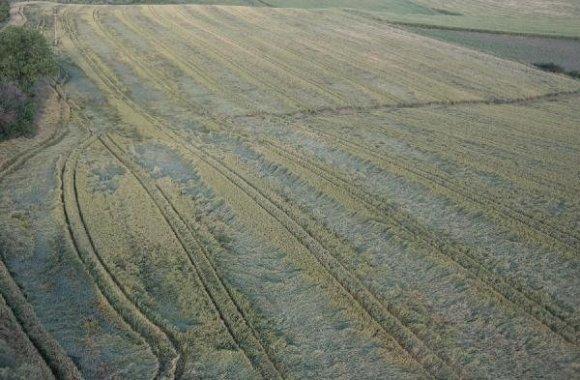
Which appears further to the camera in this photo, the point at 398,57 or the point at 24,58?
the point at 398,57

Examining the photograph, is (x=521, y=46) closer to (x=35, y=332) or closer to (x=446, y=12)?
(x=446, y=12)

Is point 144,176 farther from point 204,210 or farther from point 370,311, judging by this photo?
point 370,311

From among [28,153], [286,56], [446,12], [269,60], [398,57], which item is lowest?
[28,153]

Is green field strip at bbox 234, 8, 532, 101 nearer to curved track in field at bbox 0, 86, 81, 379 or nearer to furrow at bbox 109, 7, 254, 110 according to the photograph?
furrow at bbox 109, 7, 254, 110

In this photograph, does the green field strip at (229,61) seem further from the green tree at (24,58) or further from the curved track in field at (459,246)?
the green tree at (24,58)

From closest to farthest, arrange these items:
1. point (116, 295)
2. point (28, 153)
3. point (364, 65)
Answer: point (116, 295)
point (28, 153)
point (364, 65)

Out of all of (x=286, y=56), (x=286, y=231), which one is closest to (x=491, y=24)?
(x=286, y=56)
